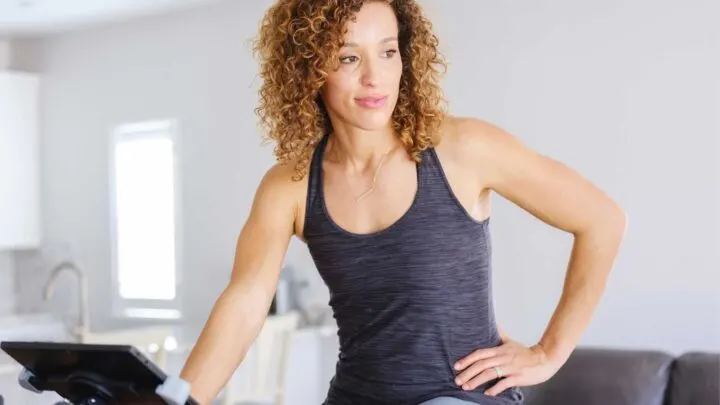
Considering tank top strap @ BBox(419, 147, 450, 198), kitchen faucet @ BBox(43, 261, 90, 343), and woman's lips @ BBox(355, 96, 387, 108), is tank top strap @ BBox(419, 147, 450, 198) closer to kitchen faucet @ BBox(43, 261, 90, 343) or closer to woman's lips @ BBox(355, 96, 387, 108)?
woman's lips @ BBox(355, 96, 387, 108)

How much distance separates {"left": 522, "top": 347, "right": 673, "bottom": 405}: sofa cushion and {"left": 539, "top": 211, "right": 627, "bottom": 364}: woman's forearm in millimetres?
1571

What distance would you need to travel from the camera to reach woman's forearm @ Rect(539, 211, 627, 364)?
1.64 m

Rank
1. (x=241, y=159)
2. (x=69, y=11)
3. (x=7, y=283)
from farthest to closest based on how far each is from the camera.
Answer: (x=7, y=283) < (x=69, y=11) < (x=241, y=159)

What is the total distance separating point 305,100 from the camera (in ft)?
5.10

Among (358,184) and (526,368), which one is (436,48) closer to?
(358,184)

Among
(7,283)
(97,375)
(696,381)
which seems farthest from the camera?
(7,283)

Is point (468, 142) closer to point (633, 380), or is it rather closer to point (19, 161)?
point (633, 380)

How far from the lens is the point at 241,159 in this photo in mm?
5352

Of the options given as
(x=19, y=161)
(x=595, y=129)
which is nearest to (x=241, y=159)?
(x=19, y=161)

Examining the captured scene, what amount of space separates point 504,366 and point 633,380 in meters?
1.81

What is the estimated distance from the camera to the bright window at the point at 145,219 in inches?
232

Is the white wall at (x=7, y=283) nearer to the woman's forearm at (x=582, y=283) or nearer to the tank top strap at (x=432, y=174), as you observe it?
the woman's forearm at (x=582, y=283)

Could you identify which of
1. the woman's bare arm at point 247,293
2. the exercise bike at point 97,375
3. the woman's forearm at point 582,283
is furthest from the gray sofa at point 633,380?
the exercise bike at point 97,375

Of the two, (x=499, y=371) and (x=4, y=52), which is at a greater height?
(x=4, y=52)
